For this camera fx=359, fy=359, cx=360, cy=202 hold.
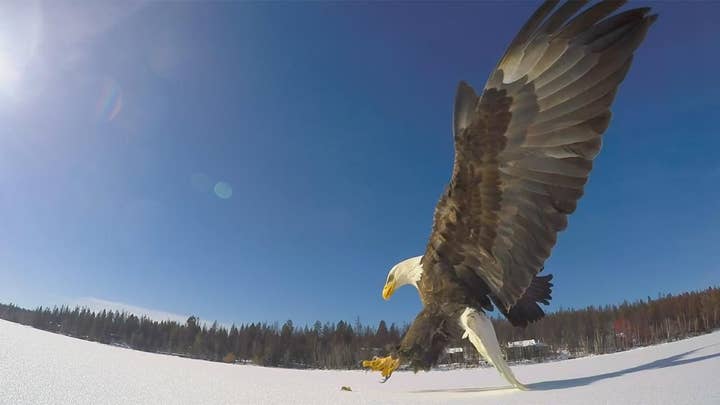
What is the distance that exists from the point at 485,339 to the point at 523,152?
1968 millimetres

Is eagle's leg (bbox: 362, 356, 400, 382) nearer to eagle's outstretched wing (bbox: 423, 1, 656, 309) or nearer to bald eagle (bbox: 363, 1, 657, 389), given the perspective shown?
bald eagle (bbox: 363, 1, 657, 389)

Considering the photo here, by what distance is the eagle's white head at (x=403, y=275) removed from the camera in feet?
15.4

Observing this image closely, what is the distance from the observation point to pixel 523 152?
130 inches

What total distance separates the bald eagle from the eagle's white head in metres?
0.70

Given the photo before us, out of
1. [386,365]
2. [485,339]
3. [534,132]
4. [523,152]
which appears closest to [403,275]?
[386,365]

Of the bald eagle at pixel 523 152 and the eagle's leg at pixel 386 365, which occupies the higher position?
the bald eagle at pixel 523 152

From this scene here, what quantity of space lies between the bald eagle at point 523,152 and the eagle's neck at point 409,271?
64 centimetres

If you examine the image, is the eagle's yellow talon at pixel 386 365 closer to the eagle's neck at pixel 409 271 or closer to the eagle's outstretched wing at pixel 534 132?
the eagle's neck at pixel 409 271

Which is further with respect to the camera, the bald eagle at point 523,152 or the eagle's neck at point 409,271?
the eagle's neck at point 409,271

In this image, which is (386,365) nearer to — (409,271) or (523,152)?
(409,271)

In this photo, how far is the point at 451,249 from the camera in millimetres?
3885

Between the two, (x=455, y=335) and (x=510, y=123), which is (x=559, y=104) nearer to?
(x=510, y=123)

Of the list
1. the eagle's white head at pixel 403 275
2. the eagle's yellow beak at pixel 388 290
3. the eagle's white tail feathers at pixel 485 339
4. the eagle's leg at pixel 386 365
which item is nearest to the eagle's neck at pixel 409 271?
the eagle's white head at pixel 403 275

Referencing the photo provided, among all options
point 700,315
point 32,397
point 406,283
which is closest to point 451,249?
point 406,283
